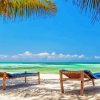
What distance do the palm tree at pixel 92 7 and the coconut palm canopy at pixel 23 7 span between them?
4.50 metres

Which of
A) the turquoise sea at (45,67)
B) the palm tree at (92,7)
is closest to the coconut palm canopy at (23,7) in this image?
the palm tree at (92,7)

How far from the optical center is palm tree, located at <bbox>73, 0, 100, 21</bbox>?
1954 mm

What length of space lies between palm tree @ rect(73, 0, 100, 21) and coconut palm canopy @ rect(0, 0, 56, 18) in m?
4.50

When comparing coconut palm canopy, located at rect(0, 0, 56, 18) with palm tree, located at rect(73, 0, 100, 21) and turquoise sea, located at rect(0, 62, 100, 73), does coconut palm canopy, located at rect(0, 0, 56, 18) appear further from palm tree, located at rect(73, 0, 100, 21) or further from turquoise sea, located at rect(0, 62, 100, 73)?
turquoise sea, located at rect(0, 62, 100, 73)

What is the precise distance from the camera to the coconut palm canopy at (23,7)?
645 centimetres

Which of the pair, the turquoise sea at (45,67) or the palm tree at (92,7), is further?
the turquoise sea at (45,67)

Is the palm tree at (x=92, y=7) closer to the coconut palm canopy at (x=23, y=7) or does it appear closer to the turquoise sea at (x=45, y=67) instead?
the coconut palm canopy at (x=23, y=7)

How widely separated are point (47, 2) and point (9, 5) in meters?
0.87

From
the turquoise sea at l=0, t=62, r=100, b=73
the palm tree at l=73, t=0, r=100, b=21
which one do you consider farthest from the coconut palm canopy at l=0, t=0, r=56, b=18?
the turquoise sea at l=0, t=62, r=100, b=73

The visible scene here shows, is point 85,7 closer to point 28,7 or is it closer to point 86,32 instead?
point 28,7

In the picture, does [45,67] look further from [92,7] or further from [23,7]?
[92,7]

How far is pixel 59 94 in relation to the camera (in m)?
6.69

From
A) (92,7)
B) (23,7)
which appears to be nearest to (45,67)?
(23,7)

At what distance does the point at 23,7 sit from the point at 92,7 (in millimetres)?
4783
